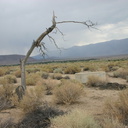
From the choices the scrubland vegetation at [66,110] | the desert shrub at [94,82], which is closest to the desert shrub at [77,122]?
the scrubland vegetation at [66,110]

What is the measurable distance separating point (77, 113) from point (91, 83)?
35.1ft

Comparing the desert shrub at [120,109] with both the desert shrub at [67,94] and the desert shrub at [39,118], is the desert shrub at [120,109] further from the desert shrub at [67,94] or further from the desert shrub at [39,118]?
the desert shrub at [67,94]

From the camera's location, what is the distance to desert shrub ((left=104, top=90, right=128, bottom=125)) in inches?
282

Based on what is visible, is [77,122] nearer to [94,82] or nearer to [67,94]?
[67,94]

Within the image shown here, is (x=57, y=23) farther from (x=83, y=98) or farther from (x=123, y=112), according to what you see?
(x=123, y=112)

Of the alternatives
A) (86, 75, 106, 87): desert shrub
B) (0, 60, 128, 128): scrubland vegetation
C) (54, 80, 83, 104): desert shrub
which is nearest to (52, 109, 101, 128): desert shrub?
(0, 60, 128, 128): scrubland vegetation

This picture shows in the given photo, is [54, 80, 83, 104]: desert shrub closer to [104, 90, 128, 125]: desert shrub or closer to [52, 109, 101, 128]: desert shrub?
[104, 90, 128, 125]: desert shrub

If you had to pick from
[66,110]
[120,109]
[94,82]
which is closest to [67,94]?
[66,110]

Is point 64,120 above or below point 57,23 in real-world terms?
below

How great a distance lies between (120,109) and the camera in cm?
759

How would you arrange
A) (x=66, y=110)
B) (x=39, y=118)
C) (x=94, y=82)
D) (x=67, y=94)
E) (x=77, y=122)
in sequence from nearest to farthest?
(x=77, y=122) → (x=39, y=118) → (x=66, y=110) → (x=67, y=94) → (x=94, y=82)

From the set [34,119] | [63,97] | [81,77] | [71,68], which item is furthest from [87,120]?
[71,68]

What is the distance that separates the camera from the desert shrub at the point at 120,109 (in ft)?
23.5

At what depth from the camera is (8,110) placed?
10406 millimetres
